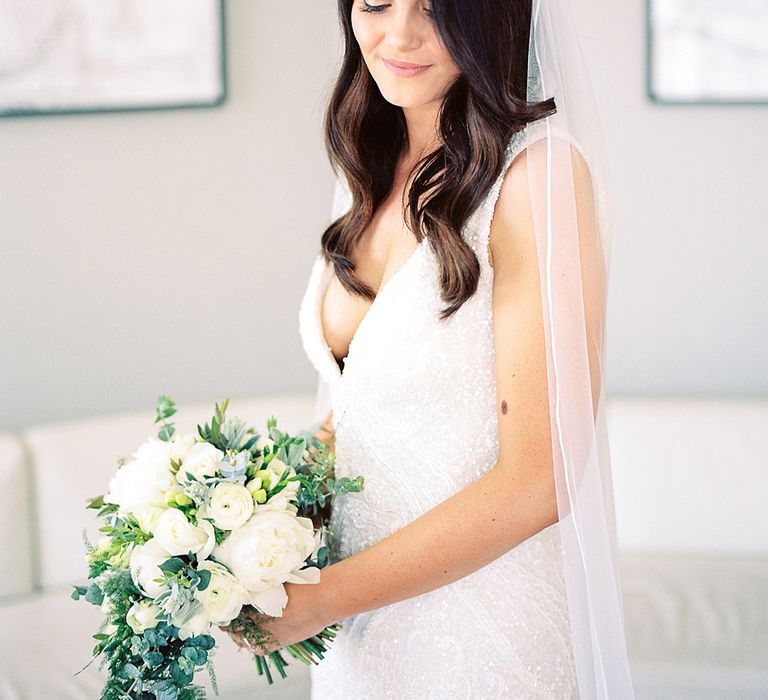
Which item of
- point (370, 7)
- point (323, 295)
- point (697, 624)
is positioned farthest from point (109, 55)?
point (697, 624)

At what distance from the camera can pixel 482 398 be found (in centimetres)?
157

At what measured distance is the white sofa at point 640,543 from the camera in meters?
2.74

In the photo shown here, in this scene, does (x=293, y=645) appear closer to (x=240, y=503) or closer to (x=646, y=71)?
(x=240, y=503)

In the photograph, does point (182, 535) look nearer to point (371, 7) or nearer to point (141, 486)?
point (141, 486)

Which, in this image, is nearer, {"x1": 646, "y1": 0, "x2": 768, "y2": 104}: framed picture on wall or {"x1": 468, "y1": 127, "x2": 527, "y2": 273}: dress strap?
{"x1": 468, "y1": 127, "x2": 527, "y2": 273}: dress strap

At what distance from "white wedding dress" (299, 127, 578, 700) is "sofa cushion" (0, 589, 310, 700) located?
1.15 m

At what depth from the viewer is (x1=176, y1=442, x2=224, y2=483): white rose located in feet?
5.08

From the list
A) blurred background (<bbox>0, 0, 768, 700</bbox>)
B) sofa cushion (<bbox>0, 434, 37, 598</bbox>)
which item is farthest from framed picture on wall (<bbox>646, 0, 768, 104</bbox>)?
sofa cushion (<bbox>0, 434, 37, 598</bbox>)

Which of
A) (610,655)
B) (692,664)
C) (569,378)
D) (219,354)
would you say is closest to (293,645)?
(610,655)

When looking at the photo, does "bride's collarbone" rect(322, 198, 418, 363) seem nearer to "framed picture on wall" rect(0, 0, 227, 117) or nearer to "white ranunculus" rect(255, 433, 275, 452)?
"white ranunculus" rect(255, 433, 275, 452)

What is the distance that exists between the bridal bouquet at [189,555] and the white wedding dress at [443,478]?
115 millimetres

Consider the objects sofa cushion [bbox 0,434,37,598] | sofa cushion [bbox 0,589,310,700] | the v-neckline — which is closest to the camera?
the v-neckline

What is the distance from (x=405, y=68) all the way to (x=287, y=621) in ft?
2.93

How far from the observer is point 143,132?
10.9 ft
